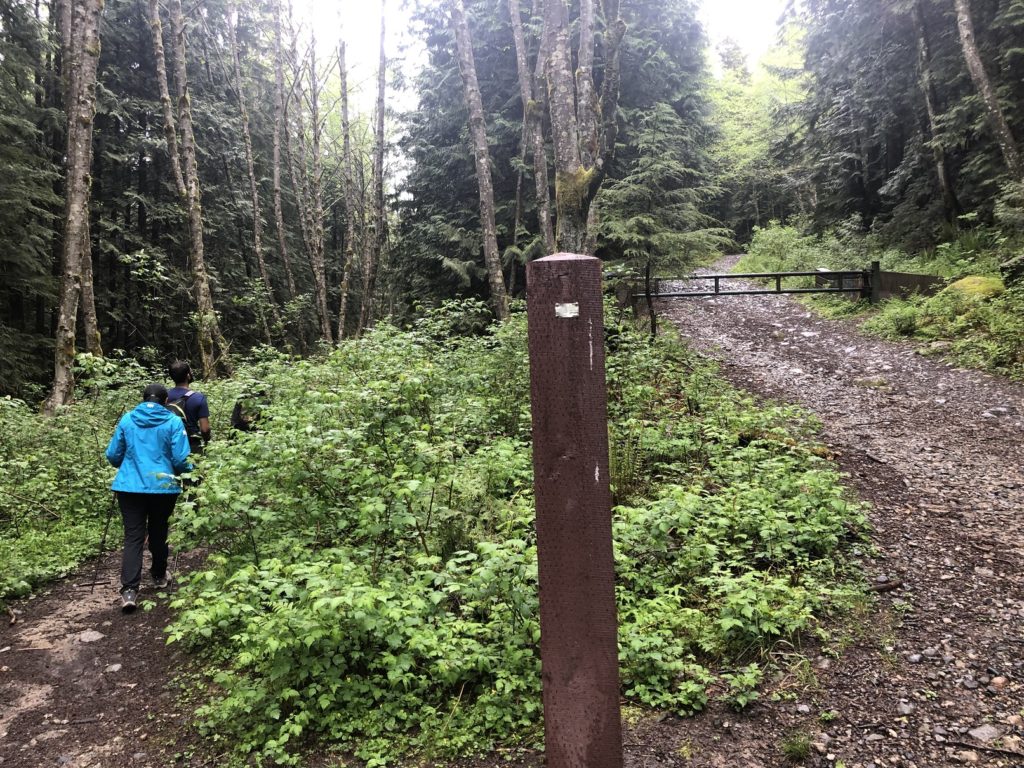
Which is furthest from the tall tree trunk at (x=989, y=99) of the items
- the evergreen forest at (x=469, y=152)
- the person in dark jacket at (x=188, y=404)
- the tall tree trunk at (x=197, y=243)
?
the tall tree trunk at (x=197, y=243)

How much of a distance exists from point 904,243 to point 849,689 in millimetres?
18882

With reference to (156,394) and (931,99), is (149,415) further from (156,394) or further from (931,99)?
(931,99)

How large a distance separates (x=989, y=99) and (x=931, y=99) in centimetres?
367

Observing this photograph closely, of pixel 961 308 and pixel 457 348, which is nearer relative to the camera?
pixel 457 348

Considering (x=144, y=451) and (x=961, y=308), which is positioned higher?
(x=961, y=308)

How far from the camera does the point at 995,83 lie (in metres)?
14.8

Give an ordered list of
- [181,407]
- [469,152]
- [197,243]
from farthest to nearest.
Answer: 1. [469,152]
2. [197,243]
3. [181,407]

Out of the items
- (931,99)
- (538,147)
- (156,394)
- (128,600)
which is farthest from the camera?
(931,99)

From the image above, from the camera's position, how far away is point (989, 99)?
Result: 13367mm

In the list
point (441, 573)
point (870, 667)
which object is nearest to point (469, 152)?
point (441, 573)

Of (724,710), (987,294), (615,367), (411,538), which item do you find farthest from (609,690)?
(987,294)

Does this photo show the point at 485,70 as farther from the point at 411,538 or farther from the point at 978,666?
the point at 978,666

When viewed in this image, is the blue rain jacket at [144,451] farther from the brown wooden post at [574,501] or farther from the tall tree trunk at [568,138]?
the tall tree trunk at [568,138]

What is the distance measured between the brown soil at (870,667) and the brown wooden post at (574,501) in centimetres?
97
